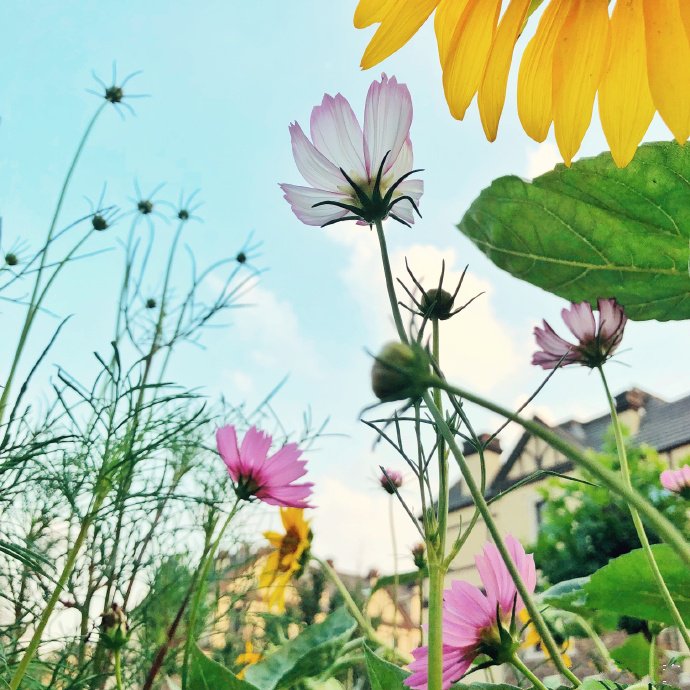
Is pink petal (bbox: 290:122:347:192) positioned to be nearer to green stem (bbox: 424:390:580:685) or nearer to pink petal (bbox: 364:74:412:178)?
pink petal (bbox: 364:74:412:178)

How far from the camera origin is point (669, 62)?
0.94ft

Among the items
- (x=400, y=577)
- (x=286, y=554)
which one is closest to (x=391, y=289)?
(x=400, y=577)

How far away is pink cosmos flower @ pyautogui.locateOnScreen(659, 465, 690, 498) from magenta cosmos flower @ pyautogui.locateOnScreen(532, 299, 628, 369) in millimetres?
367

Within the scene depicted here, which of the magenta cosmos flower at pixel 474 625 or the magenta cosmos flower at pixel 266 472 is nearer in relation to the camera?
the magenta cosmos flower at pixel 474 625

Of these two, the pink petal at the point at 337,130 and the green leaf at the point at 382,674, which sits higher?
the pink petal at the point at 337,130

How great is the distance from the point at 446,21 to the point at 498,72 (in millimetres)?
49

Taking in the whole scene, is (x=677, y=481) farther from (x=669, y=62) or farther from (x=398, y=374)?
(x=398, y=374)

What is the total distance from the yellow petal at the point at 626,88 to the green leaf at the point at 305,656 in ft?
1.14

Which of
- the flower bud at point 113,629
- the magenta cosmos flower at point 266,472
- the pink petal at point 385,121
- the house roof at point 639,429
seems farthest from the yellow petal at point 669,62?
the house roof at point 639,429

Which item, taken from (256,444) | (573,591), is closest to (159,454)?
(256,444)

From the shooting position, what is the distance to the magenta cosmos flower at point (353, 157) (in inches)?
13.6

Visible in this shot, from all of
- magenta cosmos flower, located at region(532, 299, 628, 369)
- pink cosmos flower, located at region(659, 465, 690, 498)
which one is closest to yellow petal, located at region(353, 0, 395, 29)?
magenta cosmos flower, located at region(532, 299, 628, 369)

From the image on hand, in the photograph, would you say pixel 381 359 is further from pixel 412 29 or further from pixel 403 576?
pixel 403 576

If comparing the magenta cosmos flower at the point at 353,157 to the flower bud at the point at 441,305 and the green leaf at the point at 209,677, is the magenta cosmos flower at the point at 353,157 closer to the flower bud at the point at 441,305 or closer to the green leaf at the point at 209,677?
the flower bud at the point at 441,305
